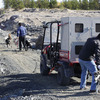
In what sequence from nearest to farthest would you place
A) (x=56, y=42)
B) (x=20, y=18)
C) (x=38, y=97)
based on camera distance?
(x=38, y=97) < (x=56, y=42) < (x=20, y=18)

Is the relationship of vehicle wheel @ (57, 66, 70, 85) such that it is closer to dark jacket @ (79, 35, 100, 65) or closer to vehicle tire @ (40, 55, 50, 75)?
dark jacket @ (79, 35, 100, 65)

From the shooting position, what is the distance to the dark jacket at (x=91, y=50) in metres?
6.23

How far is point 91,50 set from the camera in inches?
254

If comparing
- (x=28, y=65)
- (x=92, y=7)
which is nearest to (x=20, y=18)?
(x=28, y=65)

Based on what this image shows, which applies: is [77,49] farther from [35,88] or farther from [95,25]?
[35,88]

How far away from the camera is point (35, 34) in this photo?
3144 cm

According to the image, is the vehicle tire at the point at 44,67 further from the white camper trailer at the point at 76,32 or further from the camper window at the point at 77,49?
the camper window at the point at 77,49

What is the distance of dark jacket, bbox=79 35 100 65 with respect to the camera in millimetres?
6227

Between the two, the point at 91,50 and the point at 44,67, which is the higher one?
the point at 91,50

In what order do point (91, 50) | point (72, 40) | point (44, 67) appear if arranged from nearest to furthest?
point (91, 50) < point (72, 40) < point (44, 67)

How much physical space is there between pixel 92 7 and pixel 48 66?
242 ft

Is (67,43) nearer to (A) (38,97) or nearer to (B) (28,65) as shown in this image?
(A) (38,97)

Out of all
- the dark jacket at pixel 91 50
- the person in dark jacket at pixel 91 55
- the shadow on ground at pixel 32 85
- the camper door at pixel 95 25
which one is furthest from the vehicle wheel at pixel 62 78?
the camper door at pixel 95 25

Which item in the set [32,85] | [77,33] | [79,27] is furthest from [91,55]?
[32,85]
